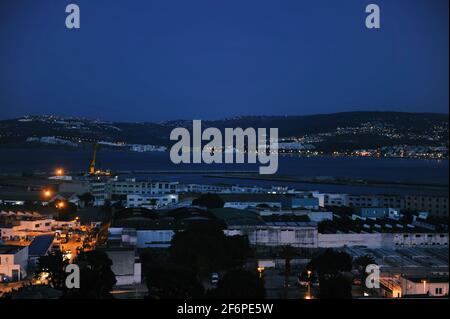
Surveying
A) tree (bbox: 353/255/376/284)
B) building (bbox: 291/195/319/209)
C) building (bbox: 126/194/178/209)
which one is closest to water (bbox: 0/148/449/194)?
building (bbox: 291/195/319/209)

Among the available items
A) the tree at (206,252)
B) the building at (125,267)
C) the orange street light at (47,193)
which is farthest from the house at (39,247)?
the orange street light at (47,193)

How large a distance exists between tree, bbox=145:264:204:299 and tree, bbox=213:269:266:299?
0.12 m

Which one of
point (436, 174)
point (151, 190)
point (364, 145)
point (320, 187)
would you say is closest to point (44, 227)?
point (151, 190)

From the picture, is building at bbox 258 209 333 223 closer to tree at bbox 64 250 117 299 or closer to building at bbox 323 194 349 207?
building at bbox 323 194 349 207

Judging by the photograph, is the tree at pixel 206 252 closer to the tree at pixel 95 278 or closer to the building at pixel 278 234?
the tree at pixel 95 278

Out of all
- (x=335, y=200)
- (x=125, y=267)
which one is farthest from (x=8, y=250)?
(x=335, y=200)

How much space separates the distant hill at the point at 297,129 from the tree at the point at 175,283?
16.0 m

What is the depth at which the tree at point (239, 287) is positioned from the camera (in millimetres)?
2771

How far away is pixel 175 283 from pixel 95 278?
47 centimetres

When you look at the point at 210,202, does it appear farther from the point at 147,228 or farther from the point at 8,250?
the point at 8,250

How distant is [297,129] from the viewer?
1077 inches

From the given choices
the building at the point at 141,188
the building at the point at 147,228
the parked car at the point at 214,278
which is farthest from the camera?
the building at the point at 141,188
